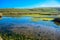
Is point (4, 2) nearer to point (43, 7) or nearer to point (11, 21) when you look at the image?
point (11, 21)

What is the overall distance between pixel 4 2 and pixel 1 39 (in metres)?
2.44

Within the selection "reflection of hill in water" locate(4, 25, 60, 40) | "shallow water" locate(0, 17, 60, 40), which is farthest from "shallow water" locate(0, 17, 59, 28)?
"reflection of hill in water" locate(4, 25, 60, 40)

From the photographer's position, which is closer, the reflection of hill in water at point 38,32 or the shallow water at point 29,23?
the reflection of hill in water at point 38,32

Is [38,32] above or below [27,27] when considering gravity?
below

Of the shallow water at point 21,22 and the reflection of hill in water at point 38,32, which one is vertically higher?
the shallow water at point 21,22

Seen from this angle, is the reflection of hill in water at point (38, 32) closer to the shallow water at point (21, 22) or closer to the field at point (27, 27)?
the field at point (27, 27)

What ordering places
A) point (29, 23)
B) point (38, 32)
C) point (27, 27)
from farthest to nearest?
point (29, 23), point (27, 27), point (38, 32)

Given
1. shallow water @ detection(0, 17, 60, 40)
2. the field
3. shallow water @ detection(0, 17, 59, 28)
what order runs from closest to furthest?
1. the field
2. shallow water @ detection(0, 17, 60, 40)
3. shallow water @ detection(0, 17, 59, 28)

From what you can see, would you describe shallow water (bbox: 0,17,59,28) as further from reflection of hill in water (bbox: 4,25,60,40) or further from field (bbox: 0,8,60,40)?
reflection of hill in water (bbox: 4,25,60,40)

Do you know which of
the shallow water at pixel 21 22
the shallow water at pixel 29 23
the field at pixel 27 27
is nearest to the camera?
the field at pixel 27 27

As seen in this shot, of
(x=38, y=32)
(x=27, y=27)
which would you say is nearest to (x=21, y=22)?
(x=27, y=27)

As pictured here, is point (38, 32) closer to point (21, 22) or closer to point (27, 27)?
point (27, 27)

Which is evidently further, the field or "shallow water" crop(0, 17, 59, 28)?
"shallow water" crop(0, 17, 59, 28)

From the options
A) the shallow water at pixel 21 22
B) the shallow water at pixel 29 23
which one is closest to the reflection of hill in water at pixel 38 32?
the shallow water at pixel 29 23
